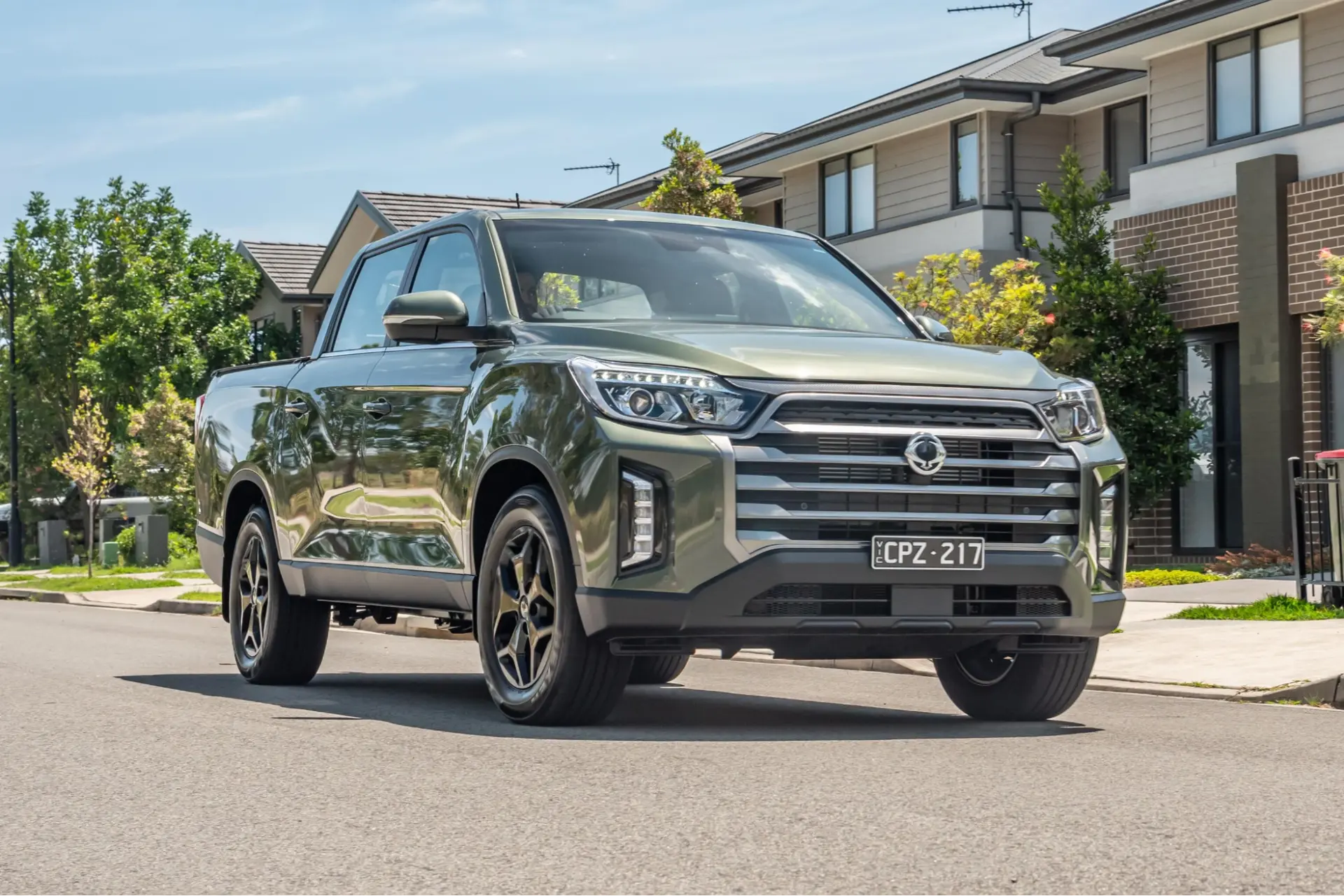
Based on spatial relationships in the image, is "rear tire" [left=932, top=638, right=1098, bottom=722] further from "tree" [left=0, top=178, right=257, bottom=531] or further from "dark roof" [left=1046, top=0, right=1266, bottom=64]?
"tree" [left=0, top=178, right=257, bottom=531]

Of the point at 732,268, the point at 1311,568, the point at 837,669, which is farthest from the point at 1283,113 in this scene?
the point at 732,268

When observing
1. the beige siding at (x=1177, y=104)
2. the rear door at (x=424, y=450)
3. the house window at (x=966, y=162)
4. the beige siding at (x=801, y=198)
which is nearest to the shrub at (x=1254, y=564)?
the beige siding at (x=1177, y=104)

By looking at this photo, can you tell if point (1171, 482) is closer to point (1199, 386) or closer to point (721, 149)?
point (1199, 386)

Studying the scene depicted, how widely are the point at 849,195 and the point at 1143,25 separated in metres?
9.19

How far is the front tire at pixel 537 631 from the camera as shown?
25.5 feet

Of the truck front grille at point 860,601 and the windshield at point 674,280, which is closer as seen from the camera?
the truck front grille at point 860,601

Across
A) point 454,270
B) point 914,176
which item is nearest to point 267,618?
point 454,270

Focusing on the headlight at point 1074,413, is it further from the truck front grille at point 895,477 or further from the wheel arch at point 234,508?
the wheel arch at point 234,508

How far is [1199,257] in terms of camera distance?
84.1 feet

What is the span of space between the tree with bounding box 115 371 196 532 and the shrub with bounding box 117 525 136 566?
7.53 feet

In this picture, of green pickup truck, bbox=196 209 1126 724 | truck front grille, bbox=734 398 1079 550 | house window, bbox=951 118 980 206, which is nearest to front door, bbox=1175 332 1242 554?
house window, bbox=951 118 980 206

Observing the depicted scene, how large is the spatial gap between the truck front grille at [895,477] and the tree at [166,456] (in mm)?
38889

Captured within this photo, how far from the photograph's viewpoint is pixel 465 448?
857 cm

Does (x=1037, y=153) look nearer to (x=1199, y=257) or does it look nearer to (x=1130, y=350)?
(x=1199, y=257)
